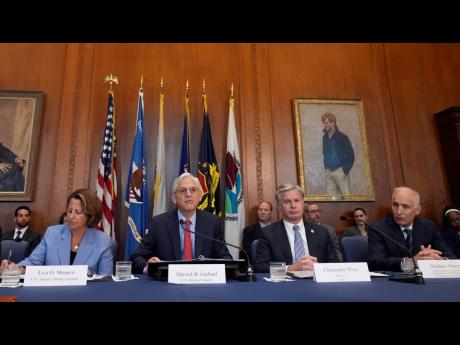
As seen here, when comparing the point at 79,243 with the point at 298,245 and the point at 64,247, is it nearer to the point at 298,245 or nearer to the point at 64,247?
the point at 64,247

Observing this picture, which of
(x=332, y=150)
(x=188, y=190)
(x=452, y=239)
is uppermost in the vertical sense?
(x=332, y=150)

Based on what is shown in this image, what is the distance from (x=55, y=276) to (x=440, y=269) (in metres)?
1.92

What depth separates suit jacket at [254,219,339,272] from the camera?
2463mm

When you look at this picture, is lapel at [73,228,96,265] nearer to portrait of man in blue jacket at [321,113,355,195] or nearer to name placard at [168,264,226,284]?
name placard at [168,264,226,284]

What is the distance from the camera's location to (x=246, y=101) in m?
5.37

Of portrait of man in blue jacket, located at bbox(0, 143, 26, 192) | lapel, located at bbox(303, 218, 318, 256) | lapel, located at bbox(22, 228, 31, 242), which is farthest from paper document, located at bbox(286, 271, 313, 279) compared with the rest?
portrait of man in blue jacket, located at bbox(0, 143, 26, 192)

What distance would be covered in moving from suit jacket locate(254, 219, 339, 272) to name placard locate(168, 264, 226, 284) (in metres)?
0.79

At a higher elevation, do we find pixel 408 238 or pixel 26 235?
pixel 26 235

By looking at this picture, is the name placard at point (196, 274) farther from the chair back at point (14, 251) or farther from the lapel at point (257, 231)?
the lapel at point (257, 231)

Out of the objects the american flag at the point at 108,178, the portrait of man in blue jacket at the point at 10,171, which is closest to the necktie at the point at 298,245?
the american flag at the point at 108,178

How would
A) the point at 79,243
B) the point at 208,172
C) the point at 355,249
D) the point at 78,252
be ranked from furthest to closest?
1. the point at 208,172
2. the point at 355,249
3. the point at 79,243
4. the point at 78,252

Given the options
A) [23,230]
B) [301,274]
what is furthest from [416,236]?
[23,230]
